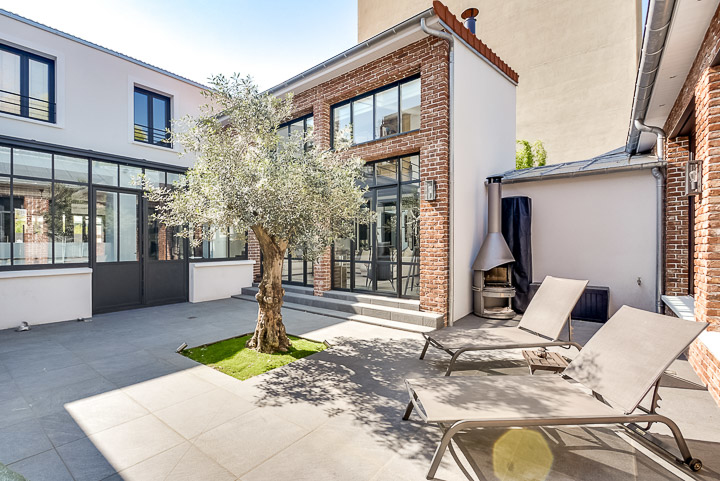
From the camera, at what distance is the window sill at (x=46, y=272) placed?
5.75 m

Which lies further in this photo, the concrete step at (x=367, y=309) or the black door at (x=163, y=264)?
the black door at (x=163, y=264)

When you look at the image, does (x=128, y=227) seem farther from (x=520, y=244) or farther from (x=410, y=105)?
(x=520, y=244)

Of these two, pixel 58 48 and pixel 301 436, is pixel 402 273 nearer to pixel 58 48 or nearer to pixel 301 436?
pixel 301 436

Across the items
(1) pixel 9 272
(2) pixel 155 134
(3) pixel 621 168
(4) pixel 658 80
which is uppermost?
(2) pixel 155 134

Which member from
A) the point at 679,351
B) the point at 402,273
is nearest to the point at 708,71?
the point at 679,351

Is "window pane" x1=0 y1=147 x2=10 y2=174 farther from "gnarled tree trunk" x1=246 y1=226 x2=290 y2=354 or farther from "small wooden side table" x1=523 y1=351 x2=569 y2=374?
"small wooden side table" x1=523 y1=351 x2=569 y2=374

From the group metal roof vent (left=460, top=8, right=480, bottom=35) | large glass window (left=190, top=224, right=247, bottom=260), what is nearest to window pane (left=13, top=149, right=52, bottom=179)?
large glass window (left=190, top=224, right=247, bottom=260)

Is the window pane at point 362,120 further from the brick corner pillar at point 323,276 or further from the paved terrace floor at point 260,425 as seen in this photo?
the paved terrace floor at point 260,425

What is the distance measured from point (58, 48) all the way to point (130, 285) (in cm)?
Result: 522

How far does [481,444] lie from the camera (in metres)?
2.38

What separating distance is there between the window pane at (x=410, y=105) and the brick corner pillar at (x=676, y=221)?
4187 millimetres

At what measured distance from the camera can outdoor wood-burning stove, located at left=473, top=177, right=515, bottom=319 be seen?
5891mm

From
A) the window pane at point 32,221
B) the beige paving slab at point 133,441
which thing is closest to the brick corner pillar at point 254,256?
the window pane at point 32,221

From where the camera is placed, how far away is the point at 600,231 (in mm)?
5980
